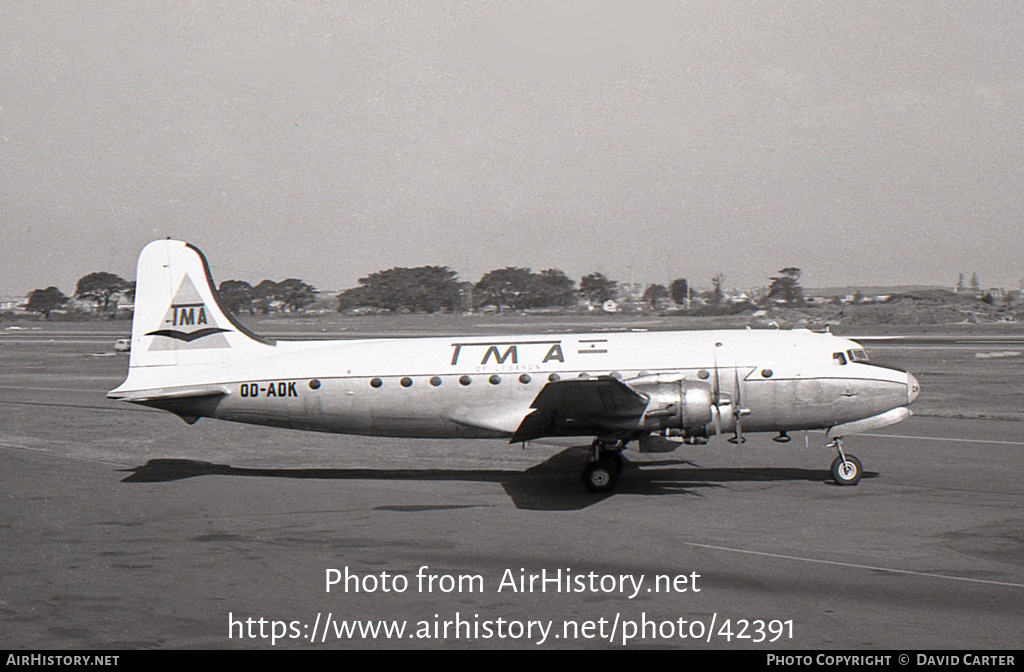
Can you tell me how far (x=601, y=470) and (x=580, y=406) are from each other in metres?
1.71

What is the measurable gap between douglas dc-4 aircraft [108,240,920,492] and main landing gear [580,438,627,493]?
0.03m

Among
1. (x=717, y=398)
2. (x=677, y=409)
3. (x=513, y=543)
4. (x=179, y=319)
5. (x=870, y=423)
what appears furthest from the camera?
(x=179, y=319)

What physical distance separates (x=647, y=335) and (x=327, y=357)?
7503 millimetres

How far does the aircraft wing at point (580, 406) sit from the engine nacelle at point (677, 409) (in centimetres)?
24

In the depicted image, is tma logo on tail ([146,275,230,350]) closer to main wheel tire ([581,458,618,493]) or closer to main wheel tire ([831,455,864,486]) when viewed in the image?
main wheel tire ([581,458,618,493])

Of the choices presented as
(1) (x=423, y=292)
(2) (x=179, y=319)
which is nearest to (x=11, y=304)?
(1) (x=423, y=292)

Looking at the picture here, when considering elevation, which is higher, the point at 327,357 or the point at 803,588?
the point at 327,357

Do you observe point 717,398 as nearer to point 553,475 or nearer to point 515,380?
point 515,380

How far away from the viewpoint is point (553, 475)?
63.3 feet

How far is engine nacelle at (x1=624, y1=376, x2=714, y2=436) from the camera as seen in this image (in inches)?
638

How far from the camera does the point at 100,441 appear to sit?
81.6 ft

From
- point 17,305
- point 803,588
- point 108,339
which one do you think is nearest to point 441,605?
point 803,588

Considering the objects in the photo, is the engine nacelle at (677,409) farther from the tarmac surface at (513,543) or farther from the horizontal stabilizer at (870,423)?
the horizontal stabilizer at (870,423)
